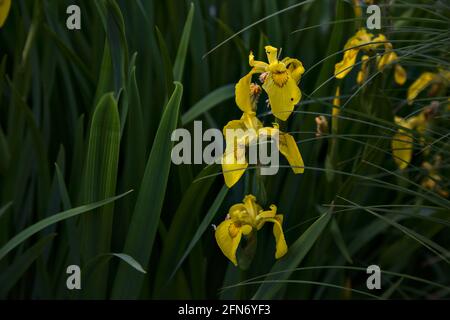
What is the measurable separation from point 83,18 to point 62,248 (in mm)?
536

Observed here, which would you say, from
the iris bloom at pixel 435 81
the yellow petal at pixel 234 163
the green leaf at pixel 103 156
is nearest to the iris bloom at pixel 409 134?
the iris bloom at pixel 435 81

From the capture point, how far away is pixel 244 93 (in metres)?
1.27

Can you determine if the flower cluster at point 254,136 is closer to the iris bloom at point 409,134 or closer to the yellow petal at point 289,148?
the yellow petal at point 289,148

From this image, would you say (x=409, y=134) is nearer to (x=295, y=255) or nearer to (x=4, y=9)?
(x=295, y=255)

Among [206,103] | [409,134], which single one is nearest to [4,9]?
[206,103]

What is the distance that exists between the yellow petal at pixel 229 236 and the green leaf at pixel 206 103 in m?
0.40

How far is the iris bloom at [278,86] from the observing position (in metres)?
1.24

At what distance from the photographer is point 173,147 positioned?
56.9 inches
